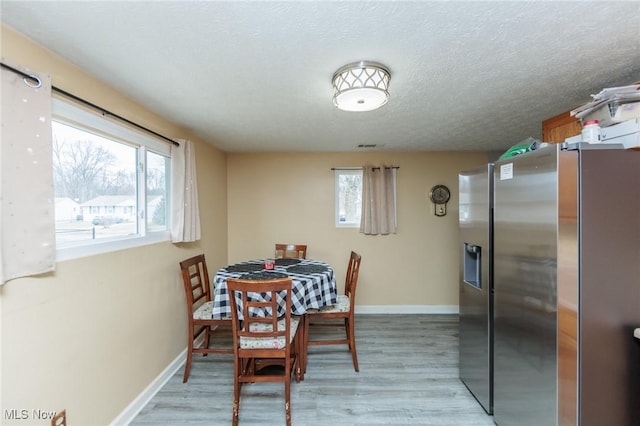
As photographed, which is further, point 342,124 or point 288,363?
point 342,124

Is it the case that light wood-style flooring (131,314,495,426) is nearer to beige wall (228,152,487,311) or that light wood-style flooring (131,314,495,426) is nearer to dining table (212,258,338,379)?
dining table (212,258,338,379)

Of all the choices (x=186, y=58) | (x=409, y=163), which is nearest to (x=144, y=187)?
(x=186, y=58)

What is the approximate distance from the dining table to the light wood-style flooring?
0.32 metres

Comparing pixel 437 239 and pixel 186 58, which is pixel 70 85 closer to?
pixel 186 58

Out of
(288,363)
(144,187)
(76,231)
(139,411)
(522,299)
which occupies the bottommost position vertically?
(139,411)

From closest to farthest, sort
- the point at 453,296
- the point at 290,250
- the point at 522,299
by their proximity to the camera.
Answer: the point at 522,299 → the point at 290,250 → the point at 453,296

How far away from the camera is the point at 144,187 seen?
2.25 meters

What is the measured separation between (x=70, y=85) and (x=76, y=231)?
0.81m

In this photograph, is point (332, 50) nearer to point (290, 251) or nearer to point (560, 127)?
point (560, 127)

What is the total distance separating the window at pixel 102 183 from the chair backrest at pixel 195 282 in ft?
1.06

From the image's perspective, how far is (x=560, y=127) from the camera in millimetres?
2275

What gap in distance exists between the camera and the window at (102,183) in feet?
5.04

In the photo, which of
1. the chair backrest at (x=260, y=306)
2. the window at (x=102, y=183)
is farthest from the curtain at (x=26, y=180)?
the chair backrest at (x=260, y=306)

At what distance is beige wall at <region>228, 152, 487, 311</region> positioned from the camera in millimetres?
4043
